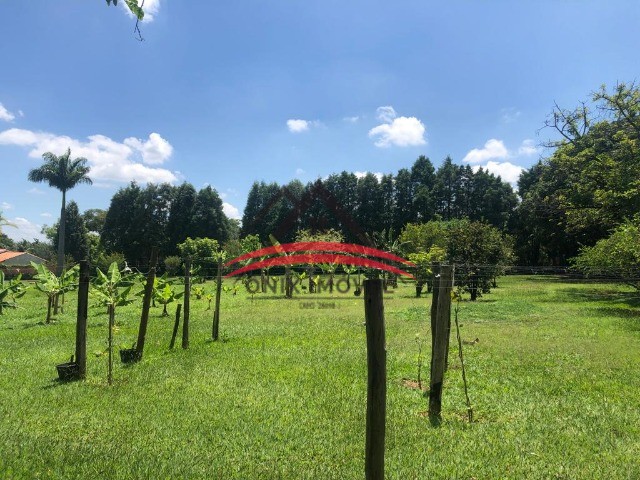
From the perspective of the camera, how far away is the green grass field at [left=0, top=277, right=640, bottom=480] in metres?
3.94

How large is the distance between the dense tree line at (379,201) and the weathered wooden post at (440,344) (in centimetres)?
4667

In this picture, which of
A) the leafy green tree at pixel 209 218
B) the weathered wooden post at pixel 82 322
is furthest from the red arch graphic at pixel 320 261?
the leafy green tree at pixel 209 218

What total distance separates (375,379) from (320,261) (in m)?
24.9

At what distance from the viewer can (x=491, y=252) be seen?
2231cm

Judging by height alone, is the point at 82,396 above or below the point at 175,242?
below

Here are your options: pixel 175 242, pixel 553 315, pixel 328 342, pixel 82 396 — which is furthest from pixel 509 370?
pixel 175 242

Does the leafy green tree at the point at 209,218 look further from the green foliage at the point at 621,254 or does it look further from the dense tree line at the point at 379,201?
the green foliage at the point at 621,254

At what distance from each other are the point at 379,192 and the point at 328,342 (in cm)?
4854

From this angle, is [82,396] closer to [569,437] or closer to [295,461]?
[295,461]

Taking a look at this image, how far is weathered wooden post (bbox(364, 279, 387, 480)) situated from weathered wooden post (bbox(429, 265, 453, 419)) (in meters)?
2.38

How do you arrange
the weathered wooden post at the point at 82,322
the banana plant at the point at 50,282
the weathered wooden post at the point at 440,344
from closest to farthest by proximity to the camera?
1. the weathered wooden post at the point at 440,344
2. the weathered wooden post at the point at 82,322
3. the banana plant at the point at 50,282

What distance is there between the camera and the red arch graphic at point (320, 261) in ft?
91.2

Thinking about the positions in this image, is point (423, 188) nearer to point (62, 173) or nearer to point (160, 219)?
point (160, 219)

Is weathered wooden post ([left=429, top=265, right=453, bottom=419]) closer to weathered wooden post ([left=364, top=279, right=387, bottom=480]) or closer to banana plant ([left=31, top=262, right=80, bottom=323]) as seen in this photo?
weathered wooden post ([left=364, top=279, right=387, bottom=480])
